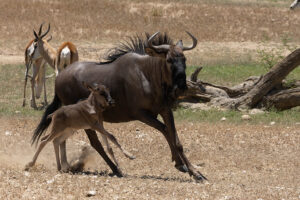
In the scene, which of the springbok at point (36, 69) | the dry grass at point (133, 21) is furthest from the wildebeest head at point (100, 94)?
the dry grass at point (133, 21)

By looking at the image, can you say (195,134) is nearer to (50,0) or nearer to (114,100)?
(114,100)

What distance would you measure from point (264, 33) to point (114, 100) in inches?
898

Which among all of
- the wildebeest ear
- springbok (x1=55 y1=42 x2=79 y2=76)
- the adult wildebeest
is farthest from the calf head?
the wildebeest ear

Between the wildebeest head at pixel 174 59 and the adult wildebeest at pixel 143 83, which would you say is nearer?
the wildebeest head at pixel 174 59

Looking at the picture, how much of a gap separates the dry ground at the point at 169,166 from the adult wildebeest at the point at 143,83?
24.1 inches

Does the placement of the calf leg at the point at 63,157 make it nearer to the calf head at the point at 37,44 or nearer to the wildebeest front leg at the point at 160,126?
the wildebeest front leg at the point at 160,126

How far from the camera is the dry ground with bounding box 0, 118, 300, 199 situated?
7.30 m

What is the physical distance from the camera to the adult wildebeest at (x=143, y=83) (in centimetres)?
877

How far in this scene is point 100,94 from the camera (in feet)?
28.8

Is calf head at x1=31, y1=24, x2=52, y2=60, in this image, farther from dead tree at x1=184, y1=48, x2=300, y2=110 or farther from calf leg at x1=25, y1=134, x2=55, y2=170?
calf leg at x1=25, y1=134, x2=55, y2=170

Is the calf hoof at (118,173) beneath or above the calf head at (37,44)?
above

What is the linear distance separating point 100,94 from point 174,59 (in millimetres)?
1103

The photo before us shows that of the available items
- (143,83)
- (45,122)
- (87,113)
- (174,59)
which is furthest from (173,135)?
(45,122)

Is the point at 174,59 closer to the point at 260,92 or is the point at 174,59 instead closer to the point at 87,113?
the point at 87,113
